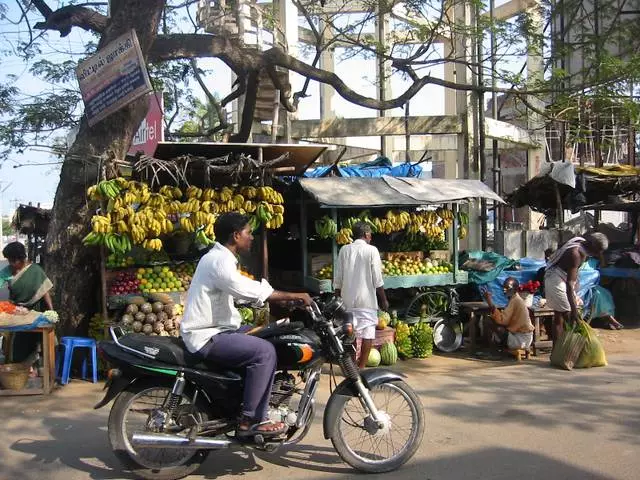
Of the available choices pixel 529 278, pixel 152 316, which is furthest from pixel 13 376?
pixel 529 278

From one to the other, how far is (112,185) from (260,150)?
1670 millimetres

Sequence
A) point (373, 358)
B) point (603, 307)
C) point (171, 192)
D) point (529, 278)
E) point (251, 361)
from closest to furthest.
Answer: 1. point (251, 361)
2. point (171, 192)
3. point (373, 358)
4. point (529, 278)
5. point (603, 307)

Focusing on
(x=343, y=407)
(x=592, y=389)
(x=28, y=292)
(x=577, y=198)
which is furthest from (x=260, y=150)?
(x=577, y=198)

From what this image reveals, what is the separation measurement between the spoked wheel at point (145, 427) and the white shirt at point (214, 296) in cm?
39

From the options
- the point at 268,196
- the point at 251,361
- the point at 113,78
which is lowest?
the point at 251,361

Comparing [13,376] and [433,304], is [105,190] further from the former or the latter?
[433,304]

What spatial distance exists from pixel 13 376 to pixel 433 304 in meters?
5.08

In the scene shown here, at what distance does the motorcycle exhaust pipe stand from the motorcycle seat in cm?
43

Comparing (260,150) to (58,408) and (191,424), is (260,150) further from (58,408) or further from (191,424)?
(191,424)

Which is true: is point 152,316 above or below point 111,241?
below

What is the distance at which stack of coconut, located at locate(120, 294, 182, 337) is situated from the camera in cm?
635

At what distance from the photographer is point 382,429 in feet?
12.6

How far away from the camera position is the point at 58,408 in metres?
5.47

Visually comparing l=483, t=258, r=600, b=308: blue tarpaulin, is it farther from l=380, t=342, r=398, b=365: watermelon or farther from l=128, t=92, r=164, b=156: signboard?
l=128, t=92, r=164, b=156: signboard
